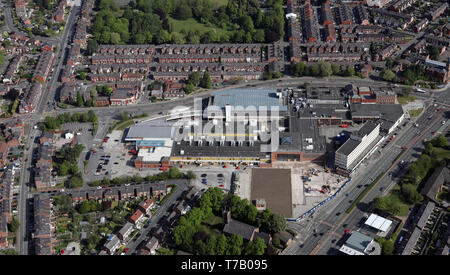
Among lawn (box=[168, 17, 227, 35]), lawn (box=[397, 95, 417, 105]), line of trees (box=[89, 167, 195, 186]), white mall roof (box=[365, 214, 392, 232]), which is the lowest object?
white mall roof (box=[365, 214, 392, 232])

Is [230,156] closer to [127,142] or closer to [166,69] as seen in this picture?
[127,142]

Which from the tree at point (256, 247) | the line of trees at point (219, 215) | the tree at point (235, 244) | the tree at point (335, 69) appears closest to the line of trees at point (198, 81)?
the tree at point (335, 69)

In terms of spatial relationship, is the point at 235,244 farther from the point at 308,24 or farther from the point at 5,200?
the point at 308,24

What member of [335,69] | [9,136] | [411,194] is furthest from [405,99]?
[9,136]

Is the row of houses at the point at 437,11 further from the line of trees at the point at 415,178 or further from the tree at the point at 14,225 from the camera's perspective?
the tree at the point at 14,225

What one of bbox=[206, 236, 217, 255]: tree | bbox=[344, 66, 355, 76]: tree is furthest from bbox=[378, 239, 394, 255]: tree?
bbox=[344, 66, 355, 76]: tree

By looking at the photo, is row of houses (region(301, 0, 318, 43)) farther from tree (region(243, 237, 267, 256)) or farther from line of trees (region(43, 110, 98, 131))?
tree (region(243, 237, 267, 256))

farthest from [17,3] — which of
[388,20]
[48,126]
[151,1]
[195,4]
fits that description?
[388,20]
